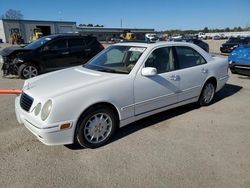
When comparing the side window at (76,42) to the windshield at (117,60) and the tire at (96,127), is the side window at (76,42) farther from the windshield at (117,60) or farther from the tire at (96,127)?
the tire at (96,127)

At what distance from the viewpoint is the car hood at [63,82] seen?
3688 mm

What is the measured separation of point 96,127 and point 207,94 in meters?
3.07

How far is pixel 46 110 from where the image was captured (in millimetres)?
3422

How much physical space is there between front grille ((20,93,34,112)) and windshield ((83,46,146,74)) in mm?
1321

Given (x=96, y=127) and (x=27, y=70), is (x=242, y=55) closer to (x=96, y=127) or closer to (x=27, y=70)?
(x=96, y=127)

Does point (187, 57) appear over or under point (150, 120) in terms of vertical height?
over

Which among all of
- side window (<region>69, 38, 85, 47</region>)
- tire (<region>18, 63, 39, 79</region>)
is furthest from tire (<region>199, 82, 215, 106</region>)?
tire (<region>18, 63, 39, 79</region>)

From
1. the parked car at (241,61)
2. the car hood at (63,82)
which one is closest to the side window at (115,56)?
the car hood at (63,82)

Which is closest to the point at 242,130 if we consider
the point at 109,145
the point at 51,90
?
Answer: the point at 109,145

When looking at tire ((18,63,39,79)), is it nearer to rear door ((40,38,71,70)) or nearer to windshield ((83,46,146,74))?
rear door ((40,38,71,70))

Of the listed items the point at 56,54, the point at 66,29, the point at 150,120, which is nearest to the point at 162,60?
the point at 150,120

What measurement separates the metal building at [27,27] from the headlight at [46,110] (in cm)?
5422

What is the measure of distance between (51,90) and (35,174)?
1.17 meters

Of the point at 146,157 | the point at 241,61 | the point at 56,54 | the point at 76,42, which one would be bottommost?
the point at 146,157
